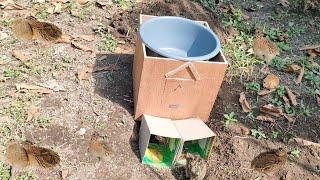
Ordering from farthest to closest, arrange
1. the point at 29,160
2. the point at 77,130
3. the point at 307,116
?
the point at 307,116
the point at 77,130
the point at 29,160

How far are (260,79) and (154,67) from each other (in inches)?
47.2

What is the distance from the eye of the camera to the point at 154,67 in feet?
8.89

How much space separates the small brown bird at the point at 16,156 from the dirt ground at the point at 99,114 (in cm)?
4

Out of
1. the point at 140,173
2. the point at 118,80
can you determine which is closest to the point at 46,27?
the point at 118,80

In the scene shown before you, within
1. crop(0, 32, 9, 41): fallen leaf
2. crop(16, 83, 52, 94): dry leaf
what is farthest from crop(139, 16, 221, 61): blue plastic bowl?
crop(0, 32, 9, 41): fallen leaf

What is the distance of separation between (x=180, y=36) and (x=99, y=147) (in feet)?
3.30

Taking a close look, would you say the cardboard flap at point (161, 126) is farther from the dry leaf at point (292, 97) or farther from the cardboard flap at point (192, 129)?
the dry leaf at point (292, 97)

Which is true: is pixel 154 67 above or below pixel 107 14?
above

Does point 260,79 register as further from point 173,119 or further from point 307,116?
point 173,119

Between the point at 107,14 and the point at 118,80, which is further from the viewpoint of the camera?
the point at 107,14

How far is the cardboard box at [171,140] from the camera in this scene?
272 cm

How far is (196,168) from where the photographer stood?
8.56 ft

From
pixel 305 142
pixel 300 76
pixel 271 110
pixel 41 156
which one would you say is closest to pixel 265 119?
pixel 271 110

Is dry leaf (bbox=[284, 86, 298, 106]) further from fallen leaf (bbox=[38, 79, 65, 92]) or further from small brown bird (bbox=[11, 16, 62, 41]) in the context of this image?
small brown bird (bbox=[11, 16, 62, 41])
